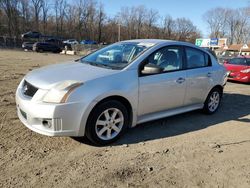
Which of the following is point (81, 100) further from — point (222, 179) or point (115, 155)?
point (222, 179)

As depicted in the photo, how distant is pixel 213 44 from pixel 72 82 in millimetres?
42708

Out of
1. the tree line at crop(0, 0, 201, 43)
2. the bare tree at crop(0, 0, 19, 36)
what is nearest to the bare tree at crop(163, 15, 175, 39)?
the tree line at crop(0, 0, 201, 43)

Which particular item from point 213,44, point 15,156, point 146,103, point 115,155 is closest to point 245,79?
point 146,103

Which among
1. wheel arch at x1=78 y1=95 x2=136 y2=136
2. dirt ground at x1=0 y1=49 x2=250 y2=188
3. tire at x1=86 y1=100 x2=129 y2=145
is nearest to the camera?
dirt ground at x1=0 y1=49 x2=250 y2=188

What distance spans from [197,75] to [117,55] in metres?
1.77

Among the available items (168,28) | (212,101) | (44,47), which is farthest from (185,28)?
(212,101)

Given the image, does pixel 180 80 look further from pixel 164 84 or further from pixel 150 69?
pixel 150 69

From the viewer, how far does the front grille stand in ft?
13.5

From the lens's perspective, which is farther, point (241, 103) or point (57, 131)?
point (241, 103)

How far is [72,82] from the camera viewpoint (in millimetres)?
4020

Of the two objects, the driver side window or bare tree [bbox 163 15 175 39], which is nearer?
the driver side window

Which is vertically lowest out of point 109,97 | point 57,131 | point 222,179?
point 222,179

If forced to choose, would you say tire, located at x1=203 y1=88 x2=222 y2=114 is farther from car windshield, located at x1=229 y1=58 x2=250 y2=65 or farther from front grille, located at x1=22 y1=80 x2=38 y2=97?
car windshield, located at x1=229 y1=58 x2=250 y2=65

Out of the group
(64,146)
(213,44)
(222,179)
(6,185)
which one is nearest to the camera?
(6,185)
